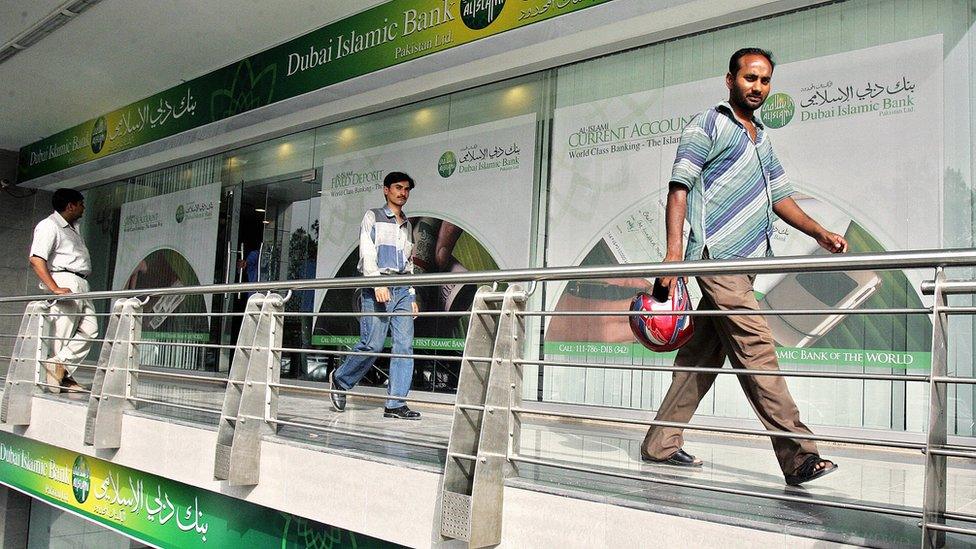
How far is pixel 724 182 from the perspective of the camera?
353cm

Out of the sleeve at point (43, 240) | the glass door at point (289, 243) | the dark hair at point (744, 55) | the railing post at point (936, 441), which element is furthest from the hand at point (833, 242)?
the glass door at point (289, 243)

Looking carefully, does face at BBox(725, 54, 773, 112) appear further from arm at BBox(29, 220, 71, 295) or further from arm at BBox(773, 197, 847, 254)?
arm at BBox(29, 220, 71, 295)

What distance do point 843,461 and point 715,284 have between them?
58.1 inches

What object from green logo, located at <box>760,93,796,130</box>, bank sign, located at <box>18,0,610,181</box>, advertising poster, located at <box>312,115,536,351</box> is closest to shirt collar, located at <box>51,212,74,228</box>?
bank sign, located at <box>18,0,610,181</box>

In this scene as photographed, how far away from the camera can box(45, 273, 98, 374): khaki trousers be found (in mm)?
6812

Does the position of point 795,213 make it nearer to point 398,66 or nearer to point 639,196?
point 639,196

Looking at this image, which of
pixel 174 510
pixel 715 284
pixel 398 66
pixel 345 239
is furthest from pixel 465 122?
pixel 715 284

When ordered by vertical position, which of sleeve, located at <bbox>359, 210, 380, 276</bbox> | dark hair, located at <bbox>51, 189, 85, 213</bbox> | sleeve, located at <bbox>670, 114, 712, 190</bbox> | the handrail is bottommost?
the handrail

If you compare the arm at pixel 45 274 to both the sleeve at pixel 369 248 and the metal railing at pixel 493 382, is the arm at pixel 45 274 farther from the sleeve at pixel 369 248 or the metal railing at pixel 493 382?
the sleeve at pixel 369 248

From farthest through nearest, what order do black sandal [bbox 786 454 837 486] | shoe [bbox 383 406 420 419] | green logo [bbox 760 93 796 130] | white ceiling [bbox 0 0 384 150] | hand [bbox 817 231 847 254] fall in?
1. white ceiling [bbox 0 0 384 150]
2. green logo [bbox 760 93 796 130]
3. shoe [bbox 383 406 420 419]
4. hand [bbox 817 231 847 254]
5. black sandal [bbox 786 454 837 486]

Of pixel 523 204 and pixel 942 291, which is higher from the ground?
pixel 523 204

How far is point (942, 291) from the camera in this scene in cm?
224

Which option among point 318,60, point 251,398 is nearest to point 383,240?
point 251,398

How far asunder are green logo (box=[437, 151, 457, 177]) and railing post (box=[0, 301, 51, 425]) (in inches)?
146
